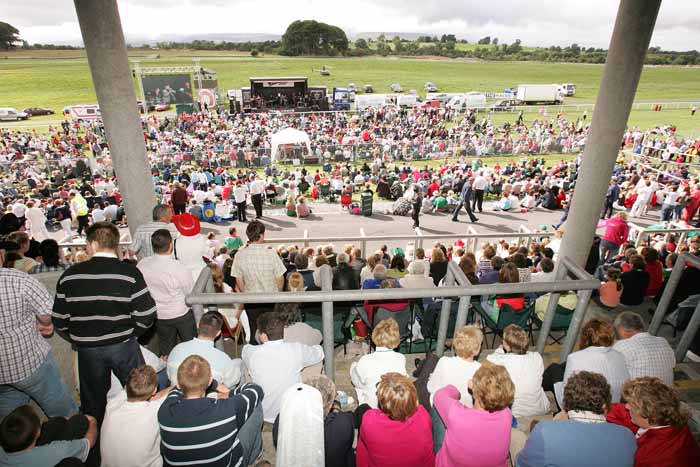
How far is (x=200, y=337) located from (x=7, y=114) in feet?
218

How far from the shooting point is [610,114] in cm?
544

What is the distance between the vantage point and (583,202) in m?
5.98

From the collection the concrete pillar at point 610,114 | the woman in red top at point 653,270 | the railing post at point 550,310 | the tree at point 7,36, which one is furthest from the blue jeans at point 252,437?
the tree at point 7,36

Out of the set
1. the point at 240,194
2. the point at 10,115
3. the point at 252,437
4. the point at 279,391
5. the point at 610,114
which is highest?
the point at 610,114

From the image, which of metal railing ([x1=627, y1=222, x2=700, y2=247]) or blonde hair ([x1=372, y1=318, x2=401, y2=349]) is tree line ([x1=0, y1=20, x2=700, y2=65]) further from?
blonde hair ([x1=372, y1=318, x2=401, y2=349])

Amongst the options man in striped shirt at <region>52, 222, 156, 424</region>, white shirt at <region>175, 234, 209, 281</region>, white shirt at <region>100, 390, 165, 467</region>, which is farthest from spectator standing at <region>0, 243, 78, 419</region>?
white shirt at <region>175, 234, 209, 281</region>

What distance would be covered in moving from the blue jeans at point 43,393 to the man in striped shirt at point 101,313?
0.30 metres

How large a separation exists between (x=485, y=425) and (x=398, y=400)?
617 millimetres

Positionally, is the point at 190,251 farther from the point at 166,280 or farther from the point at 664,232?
the point at 664,232

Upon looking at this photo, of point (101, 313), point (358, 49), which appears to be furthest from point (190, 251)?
point (358, 49)

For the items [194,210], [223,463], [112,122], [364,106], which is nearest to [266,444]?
[223,463]

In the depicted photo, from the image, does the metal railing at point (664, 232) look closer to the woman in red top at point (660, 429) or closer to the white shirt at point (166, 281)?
the woman in red top at point (660, 429)

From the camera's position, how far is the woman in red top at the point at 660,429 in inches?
102

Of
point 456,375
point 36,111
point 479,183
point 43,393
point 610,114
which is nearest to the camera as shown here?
point 456,375
